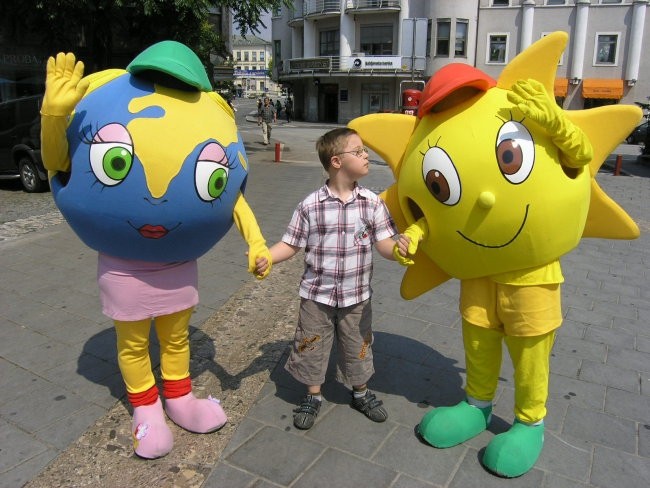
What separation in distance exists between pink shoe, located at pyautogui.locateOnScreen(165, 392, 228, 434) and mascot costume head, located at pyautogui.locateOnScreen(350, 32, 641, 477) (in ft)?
3.91

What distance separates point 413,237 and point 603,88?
121 feet

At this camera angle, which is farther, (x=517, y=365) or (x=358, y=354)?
(x=358, y=354)

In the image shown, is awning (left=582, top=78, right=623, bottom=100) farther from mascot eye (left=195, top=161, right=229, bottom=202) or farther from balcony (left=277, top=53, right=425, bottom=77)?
mascot eye (left=195, top=161, right=229, bottom=202)

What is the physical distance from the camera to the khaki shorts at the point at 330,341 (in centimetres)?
323

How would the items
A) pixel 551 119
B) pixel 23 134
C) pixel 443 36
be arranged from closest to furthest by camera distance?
1. pixel 551 119
2. pixel 23 134
3. pixel 443 36

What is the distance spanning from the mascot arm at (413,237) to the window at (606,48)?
3747 centimetres

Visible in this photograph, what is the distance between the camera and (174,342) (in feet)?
10.7

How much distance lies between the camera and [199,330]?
4746mm

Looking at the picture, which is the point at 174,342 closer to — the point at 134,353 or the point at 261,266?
the point at 134,353

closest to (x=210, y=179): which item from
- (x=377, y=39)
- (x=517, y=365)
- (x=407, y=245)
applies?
(x=407, y=245)

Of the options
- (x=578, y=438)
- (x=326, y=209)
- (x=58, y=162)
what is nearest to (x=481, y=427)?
(x=578, y=438)

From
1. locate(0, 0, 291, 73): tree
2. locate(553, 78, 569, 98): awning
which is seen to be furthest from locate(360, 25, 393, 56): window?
locate(0, 0, 291, 73): tree

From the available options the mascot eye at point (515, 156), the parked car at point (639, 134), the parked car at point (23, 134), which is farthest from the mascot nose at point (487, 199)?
the parked car at point (639, 134)

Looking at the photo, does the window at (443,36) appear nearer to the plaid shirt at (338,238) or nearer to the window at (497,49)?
the window at (497,49)
